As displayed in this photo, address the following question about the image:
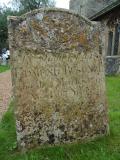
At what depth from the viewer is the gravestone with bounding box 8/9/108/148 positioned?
456 centimetres

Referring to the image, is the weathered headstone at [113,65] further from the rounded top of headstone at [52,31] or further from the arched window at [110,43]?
the rounded top of headstone at [52,31]

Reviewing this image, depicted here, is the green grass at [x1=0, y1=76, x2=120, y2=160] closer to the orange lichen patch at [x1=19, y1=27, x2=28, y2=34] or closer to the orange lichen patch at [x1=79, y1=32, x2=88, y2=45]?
the orange lichen patch at [x1=79, y1=32, x2=88, y2=45]

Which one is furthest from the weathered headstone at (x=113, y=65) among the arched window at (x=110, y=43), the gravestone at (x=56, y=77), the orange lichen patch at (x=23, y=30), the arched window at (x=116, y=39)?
the orange lichen patch at (x=23, y=30)

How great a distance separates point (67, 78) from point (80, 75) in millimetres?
178

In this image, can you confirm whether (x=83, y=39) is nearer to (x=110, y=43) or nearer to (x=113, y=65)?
(x=113, y=65)

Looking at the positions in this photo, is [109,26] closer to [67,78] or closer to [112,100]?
[112,100]

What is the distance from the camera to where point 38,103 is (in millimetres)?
4594

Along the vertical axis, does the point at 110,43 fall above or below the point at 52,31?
below

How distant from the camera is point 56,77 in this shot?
15.4ft

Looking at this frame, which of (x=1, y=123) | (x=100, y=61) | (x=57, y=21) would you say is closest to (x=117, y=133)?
(x=100, y=61)

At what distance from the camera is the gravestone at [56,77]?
456 centimetres

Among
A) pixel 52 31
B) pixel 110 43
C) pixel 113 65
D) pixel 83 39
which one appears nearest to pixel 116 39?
pixel 110 43

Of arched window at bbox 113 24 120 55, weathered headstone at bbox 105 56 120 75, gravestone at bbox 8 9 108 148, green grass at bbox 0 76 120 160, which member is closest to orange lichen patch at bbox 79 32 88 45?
gravestone at bbox 8 9 108 148

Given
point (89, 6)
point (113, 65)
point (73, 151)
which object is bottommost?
point (113, 65)
